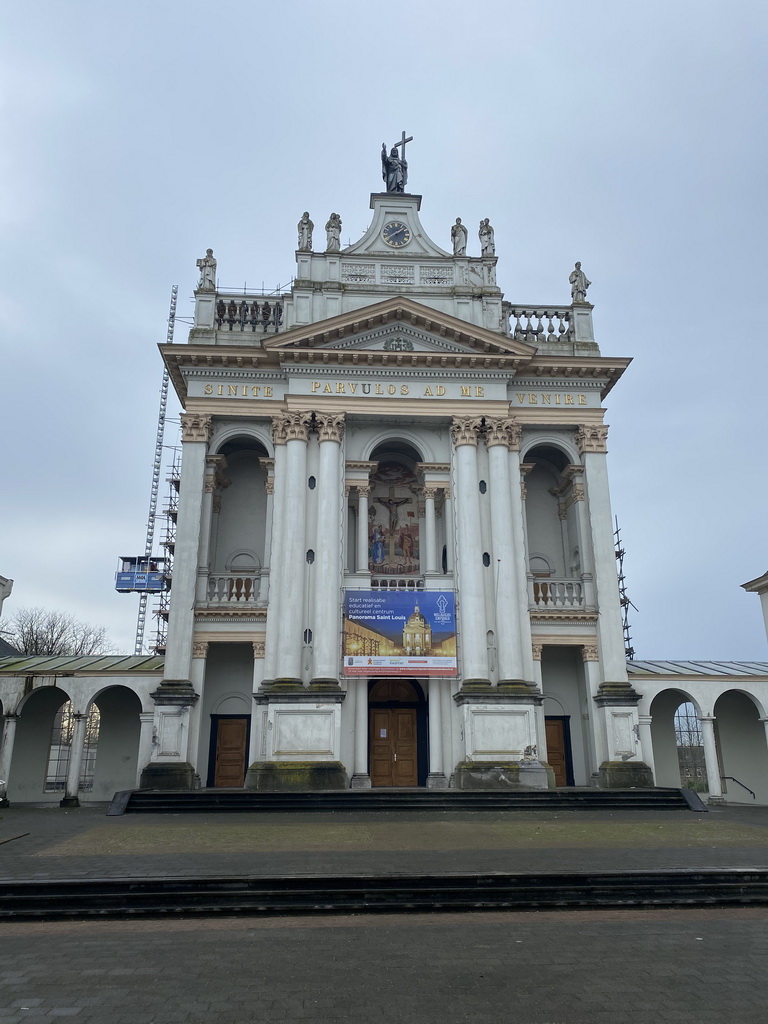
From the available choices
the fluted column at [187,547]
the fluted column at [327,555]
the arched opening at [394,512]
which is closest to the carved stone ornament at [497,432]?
the arched opening at [394,512]

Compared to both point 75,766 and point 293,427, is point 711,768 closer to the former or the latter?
point 293,427

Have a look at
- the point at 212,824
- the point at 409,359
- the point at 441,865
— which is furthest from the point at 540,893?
the point at 409,359

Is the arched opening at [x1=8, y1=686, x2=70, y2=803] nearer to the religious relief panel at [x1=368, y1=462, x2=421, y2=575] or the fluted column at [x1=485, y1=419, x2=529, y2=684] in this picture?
the religious relief panel at [x1=368, y1=462, x2=421, y2=575]

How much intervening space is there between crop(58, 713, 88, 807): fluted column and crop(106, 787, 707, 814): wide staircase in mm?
3250

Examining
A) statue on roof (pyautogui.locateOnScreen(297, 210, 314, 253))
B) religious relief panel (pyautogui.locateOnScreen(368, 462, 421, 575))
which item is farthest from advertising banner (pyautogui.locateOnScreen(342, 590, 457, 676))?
statue on roof (pyautogui.locateOnScreen(297, 210, 314, 253))

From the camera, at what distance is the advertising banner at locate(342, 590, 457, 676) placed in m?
25.5

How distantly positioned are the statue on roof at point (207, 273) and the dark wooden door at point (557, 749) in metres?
21.1

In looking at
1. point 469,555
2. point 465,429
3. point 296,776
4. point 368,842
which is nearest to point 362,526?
point 469,555

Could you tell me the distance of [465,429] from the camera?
28.2 meters

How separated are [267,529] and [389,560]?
487 cm

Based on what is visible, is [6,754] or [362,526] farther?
[362,526]

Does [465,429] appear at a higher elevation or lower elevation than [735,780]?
higher

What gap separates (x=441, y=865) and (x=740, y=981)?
17.3 ft

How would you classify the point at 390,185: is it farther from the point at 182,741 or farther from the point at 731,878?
the point at 731,878
